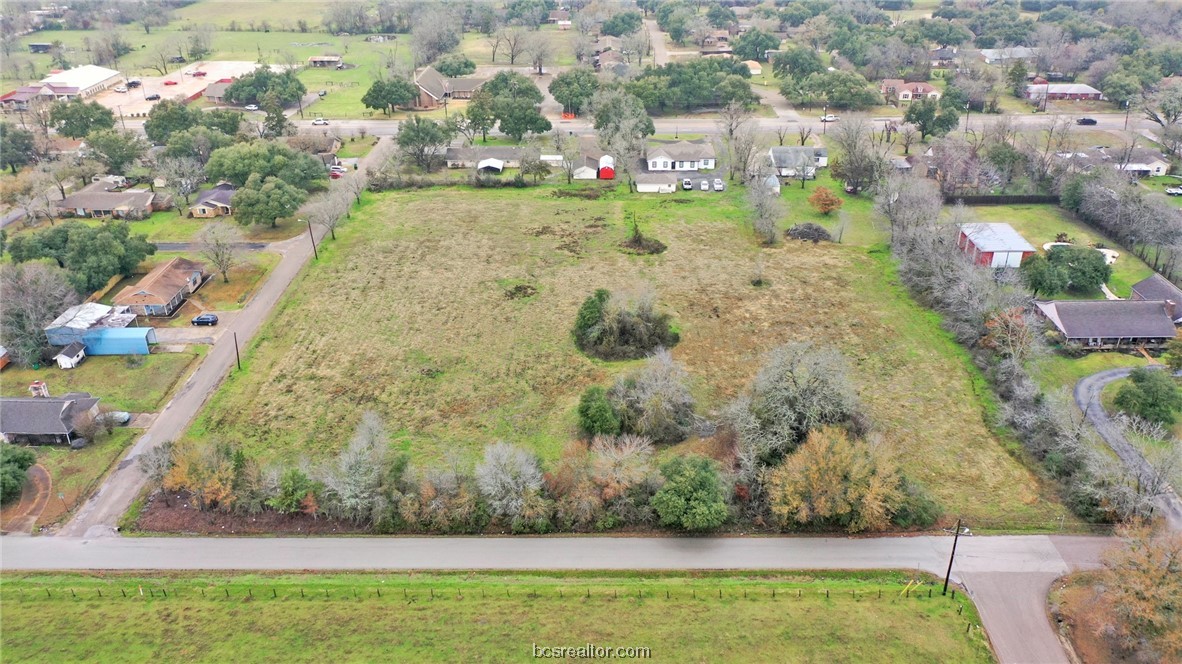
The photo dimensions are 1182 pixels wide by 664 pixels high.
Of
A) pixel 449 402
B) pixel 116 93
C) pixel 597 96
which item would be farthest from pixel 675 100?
pixel 116 93

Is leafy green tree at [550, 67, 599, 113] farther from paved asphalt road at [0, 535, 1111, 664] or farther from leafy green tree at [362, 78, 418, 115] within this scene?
paved asphalt road at [0, 535, 1111, 664]

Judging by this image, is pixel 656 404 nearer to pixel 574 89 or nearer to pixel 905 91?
pixel 574 89

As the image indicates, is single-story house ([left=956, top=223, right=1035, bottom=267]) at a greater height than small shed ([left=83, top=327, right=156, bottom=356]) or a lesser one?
greater

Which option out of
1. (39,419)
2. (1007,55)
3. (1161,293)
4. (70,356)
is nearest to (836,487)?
(1161,293)

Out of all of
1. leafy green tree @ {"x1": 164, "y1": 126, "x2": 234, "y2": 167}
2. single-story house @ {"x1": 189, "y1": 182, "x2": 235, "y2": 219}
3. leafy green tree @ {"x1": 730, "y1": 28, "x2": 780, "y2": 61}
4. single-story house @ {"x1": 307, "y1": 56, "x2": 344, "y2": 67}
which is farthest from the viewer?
single-story house @ {"x1": 307, "y1": 56, "x2": 344, "y2": 67}

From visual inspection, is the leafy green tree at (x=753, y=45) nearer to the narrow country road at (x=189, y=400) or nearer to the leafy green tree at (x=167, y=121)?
the leafy green tree at (x=167, y=121)

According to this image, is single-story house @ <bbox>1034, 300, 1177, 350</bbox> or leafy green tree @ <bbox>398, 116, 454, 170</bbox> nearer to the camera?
single-story house @ <bbox>1034, 300, 1177, 350</bbox>

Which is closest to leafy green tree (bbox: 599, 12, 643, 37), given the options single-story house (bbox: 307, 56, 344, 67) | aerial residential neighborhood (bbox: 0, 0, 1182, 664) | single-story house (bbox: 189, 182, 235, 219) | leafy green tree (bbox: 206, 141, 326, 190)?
single-story house (bbox: 307, 56, 344, 67)

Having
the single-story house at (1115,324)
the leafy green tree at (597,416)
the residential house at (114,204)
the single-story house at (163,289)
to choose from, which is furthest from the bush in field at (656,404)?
the residential house at (114,204)
